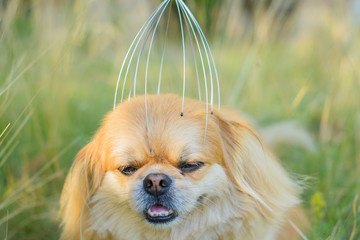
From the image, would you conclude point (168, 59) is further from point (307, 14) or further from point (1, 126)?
point (307, 14)

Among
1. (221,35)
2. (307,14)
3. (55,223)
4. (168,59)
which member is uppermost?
(307,14)

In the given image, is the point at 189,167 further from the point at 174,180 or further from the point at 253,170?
the point at 253,170

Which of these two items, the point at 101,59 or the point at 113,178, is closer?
the point at 113,178

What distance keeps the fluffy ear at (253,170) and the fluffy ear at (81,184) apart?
878 mm

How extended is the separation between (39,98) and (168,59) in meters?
1.44

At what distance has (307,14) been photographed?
746 centimetres

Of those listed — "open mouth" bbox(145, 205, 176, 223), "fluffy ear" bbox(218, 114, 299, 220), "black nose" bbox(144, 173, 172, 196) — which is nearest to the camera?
"black nose" bbox(144, 173, 172, 196)

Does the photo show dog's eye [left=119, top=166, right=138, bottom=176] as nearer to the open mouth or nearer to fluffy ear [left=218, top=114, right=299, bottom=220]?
the open mouth

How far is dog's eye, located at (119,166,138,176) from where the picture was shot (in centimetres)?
237

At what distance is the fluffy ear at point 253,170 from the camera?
2439 millimetres

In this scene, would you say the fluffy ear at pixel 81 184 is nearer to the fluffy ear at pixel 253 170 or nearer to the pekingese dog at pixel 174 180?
the pekingese dog at pixel 174 180

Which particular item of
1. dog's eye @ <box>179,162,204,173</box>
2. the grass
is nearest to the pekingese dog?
dog's eye @ <box>179,162,204,173</box>

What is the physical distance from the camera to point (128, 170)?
239 cm

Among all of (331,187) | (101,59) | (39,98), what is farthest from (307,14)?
(39,98)
